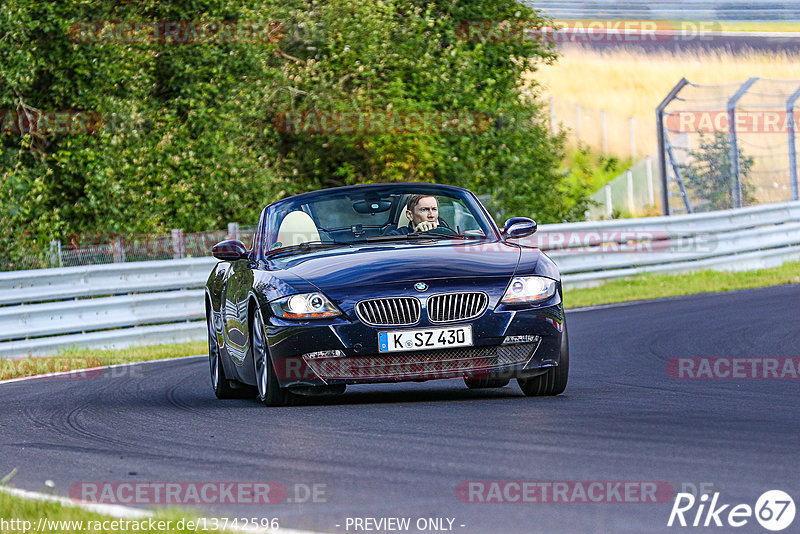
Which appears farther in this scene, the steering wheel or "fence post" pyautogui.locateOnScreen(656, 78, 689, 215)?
"fence post" pyautogui.locateOnScreen(656, 78, 689, 215)

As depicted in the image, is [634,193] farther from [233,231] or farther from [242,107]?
[233,231]

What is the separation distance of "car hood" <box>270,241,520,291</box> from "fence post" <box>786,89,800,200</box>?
45.5 feet

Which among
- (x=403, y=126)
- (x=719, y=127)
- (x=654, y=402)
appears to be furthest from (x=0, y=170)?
(x=654, y=402)

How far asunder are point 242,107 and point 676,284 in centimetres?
886

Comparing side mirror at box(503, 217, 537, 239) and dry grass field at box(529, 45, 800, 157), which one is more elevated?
dry grass field at box(529, 45, 800, 157)

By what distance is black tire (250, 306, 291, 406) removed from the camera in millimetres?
8352

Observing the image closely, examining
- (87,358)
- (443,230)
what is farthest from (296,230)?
(87,358)

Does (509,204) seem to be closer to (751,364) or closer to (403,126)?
(403,126)

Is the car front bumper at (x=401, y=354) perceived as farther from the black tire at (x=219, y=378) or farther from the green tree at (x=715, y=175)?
the green tree at (x=715, y=175)

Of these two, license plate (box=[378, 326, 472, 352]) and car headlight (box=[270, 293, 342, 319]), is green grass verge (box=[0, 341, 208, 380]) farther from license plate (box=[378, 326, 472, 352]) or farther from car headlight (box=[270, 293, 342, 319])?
license plate (box=[378, 326, 472, 352])

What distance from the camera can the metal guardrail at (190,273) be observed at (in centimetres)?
1573

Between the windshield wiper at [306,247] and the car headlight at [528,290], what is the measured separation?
133 cm

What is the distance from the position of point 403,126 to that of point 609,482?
71.7 feet

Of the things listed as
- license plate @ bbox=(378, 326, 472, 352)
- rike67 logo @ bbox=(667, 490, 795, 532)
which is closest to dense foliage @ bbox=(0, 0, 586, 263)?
license plate @ bbox=(378, 326, 472, 352)
